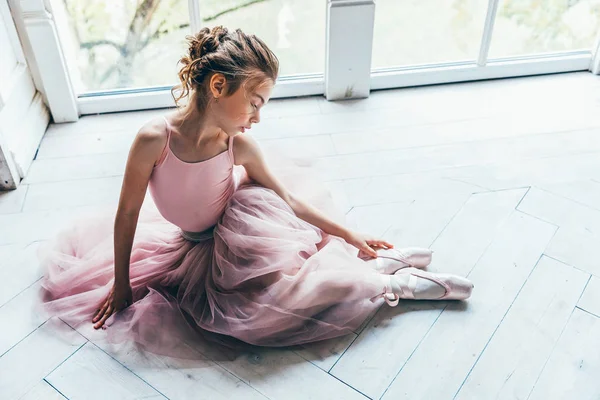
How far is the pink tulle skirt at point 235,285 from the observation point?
3.93 ft

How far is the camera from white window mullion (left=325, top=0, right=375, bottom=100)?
6.49ft

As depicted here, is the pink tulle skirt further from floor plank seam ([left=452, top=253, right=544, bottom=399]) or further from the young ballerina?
floor plank seam ([left=452, top=253, right=544, bottom=399])

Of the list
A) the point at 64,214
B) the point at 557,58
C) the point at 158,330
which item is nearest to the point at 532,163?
the point at 557,58

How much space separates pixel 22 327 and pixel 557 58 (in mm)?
2156

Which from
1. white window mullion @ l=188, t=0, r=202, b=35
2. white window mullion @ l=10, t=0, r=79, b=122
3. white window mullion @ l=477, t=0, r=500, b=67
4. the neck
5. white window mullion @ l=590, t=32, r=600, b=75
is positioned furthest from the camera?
white window mullion @ l=590, t=32, r=600, b=75

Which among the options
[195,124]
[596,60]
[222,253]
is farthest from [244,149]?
[596,60]

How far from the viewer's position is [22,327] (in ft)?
4.13

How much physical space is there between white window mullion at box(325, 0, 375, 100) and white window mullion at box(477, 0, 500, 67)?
48 centimetres

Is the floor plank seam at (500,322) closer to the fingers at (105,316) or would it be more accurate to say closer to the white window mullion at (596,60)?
the fingers at (105,316)

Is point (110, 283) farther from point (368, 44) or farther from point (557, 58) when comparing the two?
point (557, 58)

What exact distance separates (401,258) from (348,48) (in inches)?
38.2

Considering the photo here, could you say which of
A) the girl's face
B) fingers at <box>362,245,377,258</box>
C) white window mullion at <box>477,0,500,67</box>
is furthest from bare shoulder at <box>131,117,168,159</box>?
white window mullion at <box>477,0,500,67</box>

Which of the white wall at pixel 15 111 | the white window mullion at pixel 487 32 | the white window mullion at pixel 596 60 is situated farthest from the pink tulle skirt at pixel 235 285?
the white window mullion at pixel 596 60

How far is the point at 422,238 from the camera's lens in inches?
59.1
